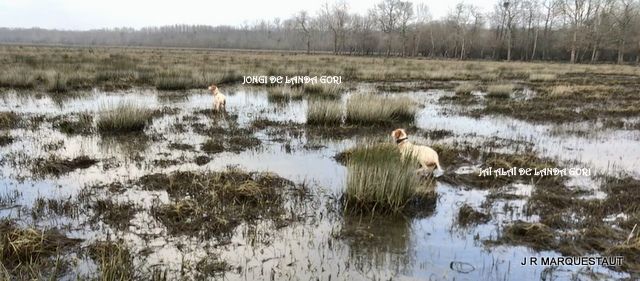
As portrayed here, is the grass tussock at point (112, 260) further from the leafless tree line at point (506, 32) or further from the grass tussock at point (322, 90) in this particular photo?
the leafless tree line at point (506, 32)

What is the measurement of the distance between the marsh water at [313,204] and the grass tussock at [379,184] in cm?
23

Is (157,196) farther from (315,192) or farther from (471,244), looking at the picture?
(471,244)

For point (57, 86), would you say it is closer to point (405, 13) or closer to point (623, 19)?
point (623, 19)

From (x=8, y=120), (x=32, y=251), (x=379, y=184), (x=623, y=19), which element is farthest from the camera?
(x=623, y=19)

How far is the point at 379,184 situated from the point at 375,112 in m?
6.18

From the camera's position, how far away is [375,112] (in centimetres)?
1150

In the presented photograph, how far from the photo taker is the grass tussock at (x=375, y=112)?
1148 centimetres

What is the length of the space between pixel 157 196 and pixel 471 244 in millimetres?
4084

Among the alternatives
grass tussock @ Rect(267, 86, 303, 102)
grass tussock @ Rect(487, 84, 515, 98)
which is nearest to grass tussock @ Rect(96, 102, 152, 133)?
grass tussock @ Rect(267, 86, 303, 102)

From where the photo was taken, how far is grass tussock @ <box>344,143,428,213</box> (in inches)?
217

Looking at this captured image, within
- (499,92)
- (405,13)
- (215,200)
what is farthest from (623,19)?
(215,200)

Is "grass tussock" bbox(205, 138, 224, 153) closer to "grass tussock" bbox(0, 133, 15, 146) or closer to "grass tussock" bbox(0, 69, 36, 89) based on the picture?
"grass tussock" bbox(0, 133, 15, 146)

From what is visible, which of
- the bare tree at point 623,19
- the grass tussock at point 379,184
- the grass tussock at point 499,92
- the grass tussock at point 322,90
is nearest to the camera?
the grass tussock at point 379,184

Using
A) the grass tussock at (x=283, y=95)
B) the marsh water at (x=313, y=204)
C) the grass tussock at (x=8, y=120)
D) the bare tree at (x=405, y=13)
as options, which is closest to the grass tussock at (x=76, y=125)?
the marsh water at (x=313, y=204)
